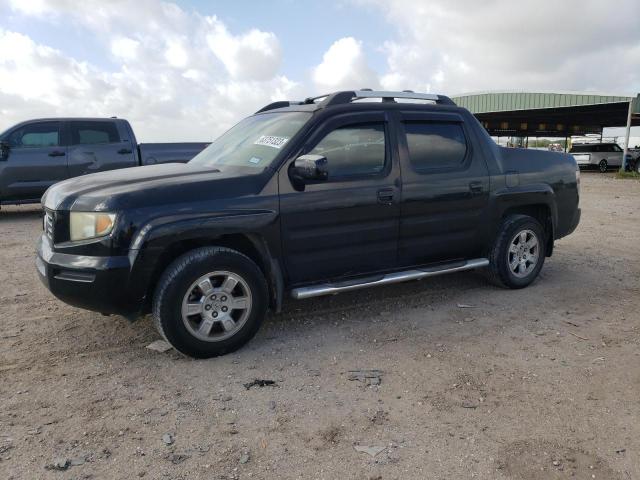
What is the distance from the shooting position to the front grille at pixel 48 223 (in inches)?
145

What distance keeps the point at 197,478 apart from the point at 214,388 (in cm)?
87

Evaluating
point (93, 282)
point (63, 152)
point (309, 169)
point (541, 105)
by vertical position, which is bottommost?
point (93, 282)

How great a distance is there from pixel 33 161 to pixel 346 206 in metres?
8.25

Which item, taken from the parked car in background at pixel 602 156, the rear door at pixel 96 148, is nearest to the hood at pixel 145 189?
the rear door at pixel 96 148

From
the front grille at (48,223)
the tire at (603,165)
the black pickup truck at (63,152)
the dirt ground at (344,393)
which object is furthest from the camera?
the tire at (603,165)

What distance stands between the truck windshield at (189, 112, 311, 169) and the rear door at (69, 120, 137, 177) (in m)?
6.25

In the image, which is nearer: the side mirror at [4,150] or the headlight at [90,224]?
the headlight at [90,224]

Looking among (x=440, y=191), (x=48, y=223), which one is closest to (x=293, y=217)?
(x=440, y=191)

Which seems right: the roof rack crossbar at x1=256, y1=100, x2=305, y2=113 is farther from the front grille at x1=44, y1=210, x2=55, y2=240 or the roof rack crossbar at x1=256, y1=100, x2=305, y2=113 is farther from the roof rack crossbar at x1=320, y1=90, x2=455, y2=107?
the front grille at x1=44, y1=210, x2=55, y2=240

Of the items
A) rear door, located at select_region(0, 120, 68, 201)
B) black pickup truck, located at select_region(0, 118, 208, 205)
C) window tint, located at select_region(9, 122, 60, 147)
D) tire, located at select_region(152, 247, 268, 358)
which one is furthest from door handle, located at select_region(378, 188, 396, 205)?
window tint, located at select_region(9, 122, 60, 147)

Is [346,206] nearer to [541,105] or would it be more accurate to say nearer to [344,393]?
[344,393]

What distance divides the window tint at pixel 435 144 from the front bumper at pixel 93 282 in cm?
254

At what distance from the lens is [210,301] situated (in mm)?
3625

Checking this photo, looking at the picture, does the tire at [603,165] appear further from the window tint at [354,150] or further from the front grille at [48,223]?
the front grille at [48,223]
